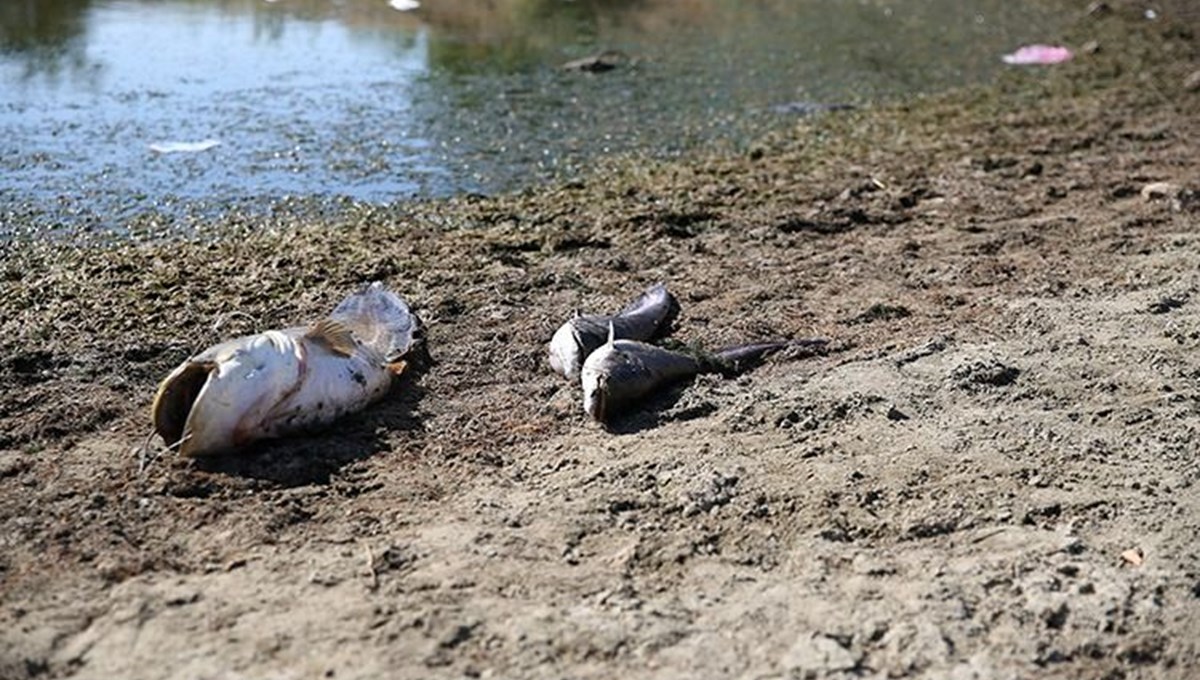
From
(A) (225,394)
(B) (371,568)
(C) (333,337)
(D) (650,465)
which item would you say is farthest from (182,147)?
(B) (371,568)

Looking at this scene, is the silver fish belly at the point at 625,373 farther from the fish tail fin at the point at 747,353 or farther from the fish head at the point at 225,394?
the fish head at the point at 225,394

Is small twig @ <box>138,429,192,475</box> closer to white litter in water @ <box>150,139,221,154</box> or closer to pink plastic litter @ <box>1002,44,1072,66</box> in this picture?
white litter in water @ <box>150,139,221,154</box>

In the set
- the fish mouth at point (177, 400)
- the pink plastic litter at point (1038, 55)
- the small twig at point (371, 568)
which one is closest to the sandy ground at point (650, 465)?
the small twig at point (371, 568)

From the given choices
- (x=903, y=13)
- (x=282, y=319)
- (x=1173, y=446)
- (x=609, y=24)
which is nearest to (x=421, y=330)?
(x=282, y=319)

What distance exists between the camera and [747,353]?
5121 mm

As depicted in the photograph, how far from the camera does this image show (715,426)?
455 centimetres

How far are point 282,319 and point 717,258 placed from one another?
1924 mm

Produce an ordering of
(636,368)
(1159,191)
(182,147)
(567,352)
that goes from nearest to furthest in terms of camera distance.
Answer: (636,368)
(567,352)
(1159,191)
(182,147)

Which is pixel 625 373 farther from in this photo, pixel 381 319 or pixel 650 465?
pixel 381 319

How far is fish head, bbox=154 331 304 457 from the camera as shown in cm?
Result: 420

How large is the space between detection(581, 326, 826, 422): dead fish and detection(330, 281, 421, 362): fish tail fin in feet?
2.16

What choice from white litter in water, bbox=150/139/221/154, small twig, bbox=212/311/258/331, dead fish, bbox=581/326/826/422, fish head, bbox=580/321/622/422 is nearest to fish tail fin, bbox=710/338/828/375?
dead fish, bbox=581/326/826/422

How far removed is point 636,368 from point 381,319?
103 centimetres

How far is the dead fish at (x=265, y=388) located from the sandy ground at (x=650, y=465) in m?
0.08
